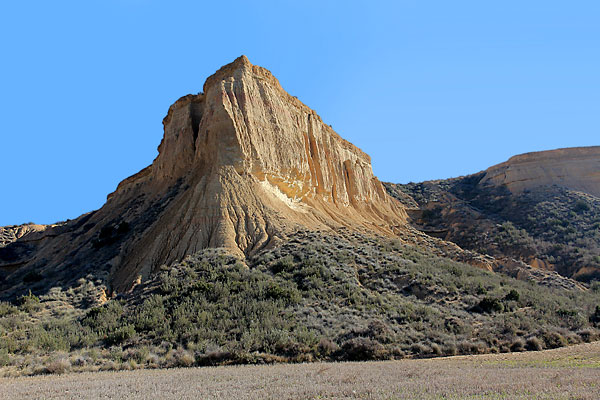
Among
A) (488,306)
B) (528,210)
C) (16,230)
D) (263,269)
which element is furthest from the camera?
(16,230)

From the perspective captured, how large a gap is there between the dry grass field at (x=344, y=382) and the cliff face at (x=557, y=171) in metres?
42.1

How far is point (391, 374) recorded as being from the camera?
36.8 feet

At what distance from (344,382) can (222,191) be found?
1684 centimetres

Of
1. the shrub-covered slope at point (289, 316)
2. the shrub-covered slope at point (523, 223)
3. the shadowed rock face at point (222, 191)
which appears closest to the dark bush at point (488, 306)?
the shrub-covered slope at point (289, 316)

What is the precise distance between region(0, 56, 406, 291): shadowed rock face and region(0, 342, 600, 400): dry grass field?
11.3 meters

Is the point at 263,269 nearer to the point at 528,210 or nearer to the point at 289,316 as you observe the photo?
the point at 289,316

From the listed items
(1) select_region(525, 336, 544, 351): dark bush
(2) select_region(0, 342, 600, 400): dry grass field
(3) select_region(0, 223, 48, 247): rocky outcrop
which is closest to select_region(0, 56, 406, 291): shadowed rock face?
(2) select_region(0, 342, 600, 400): dry grass field

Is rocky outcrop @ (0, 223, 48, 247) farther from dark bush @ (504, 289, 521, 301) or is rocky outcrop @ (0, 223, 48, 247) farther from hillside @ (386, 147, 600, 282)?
dark bush @ (504, 289, 521, 301)

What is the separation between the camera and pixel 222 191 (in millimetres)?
25516

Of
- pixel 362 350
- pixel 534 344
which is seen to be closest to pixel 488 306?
pixel 534 344

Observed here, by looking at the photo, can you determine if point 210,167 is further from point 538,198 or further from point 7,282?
point 538,198

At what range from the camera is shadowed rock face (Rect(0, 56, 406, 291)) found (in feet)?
80.6

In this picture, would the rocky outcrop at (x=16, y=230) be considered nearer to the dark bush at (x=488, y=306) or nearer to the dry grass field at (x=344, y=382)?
the dry grass field at (x=344, y=382)

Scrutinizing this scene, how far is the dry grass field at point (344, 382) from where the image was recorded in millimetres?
8617
